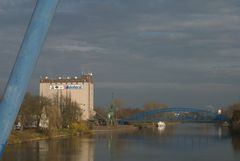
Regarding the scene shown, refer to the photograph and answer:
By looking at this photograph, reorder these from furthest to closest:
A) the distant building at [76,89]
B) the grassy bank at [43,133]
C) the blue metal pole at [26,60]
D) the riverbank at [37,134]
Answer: the distant building at [76,89] < the grassy bank at [43,133] < the riverbank at [37,134] < the blue metal pole at [26,60]

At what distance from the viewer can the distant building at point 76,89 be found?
57812mm

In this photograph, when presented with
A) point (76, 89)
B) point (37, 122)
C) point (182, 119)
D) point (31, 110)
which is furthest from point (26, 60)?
point (182, 119)

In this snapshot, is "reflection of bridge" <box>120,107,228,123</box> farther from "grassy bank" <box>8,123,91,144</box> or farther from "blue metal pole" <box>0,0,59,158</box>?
"blue metal pole" <box>0,0,59,158</box>

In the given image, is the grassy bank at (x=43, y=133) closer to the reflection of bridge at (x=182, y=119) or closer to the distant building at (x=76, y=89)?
the distant building at (x=76, y=89)

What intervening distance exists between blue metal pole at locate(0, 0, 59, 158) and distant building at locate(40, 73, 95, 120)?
5426 centimetres

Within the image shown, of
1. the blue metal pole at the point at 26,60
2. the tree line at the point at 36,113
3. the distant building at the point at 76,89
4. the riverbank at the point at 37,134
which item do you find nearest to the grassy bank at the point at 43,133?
the riverbank at the point at 37,134

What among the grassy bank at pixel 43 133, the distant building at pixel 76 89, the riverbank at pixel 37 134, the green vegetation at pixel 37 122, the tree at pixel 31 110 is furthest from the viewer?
the distant building at pixel 76 89

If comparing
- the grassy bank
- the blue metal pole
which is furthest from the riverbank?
the blue metal pole

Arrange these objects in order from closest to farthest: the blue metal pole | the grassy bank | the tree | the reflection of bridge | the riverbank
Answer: the blue metal pole
the riverbank
the grassy bank
the tree
the reflection of bridge

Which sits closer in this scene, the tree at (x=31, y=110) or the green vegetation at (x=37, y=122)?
the green vegetation at (x=37, y=122)

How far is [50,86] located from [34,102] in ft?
80.8

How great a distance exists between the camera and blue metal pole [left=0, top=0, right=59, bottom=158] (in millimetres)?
2871

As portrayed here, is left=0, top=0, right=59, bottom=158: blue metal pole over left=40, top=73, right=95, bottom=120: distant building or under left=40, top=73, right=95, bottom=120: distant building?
under

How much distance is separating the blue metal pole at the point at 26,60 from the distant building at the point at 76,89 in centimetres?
5426
